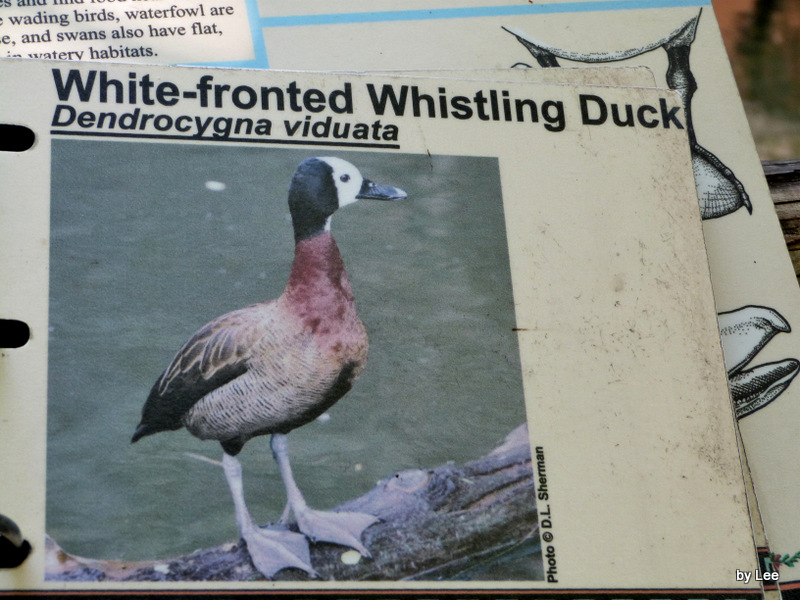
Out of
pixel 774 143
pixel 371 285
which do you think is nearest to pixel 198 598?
pixel 371 285

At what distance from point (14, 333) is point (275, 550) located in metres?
0.32

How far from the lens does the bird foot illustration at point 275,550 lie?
896 mm

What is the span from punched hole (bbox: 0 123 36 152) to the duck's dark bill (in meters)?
0.34

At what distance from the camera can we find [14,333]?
926 millimetres

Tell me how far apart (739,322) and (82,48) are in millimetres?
916

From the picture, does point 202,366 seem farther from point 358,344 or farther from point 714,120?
point 714,120

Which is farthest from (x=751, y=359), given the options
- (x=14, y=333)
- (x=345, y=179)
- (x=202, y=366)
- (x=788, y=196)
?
(x=14, y=333)

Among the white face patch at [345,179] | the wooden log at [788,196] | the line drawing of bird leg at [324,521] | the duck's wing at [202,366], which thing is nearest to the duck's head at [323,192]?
the white face patch at [345,179]

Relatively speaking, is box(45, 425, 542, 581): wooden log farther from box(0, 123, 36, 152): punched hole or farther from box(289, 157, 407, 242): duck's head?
box(0, 123, 36, 152): punched hole

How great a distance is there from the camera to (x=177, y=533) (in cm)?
89

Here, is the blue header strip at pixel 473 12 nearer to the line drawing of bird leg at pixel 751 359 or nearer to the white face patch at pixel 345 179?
the white face patch at pixel 345 179

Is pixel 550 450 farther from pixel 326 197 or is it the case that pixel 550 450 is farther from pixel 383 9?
pixel 383 9

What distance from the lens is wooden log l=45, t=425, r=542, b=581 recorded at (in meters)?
0.87

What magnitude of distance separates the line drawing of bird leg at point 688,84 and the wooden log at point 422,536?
47 centimetres
